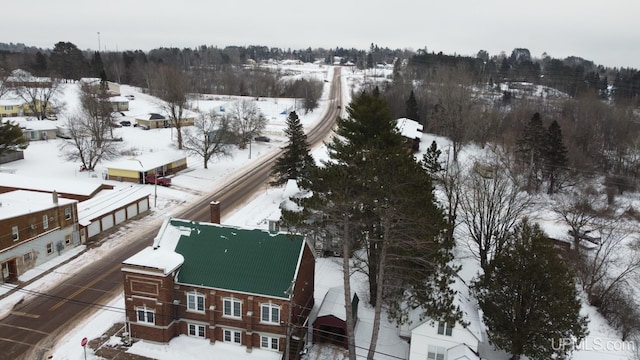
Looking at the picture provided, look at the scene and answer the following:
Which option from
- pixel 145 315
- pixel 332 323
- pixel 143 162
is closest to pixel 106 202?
pixel 143 162

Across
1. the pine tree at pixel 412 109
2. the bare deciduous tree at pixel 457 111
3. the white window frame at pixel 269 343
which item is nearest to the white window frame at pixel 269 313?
the white window frame at pixel 269 343

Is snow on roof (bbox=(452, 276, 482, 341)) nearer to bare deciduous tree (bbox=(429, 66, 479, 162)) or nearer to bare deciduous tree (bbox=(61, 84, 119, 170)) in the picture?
bare deciduous tree (bbox=(429, 66, 479, 162))

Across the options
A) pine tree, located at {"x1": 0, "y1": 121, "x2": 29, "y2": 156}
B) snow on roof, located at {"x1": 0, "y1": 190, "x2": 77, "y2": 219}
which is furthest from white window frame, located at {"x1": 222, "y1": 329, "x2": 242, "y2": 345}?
pine tree, located at {"x1": 0, "y1": 121, "x2": 29, "y2": 156}

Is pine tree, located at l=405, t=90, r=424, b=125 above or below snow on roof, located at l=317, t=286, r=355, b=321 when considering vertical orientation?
above

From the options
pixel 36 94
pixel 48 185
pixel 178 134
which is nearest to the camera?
pixel 48 185

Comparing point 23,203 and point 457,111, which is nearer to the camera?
point 23,203

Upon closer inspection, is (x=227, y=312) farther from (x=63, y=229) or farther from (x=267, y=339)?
(x=63, y=229)

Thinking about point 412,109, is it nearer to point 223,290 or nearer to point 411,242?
point 223,290
